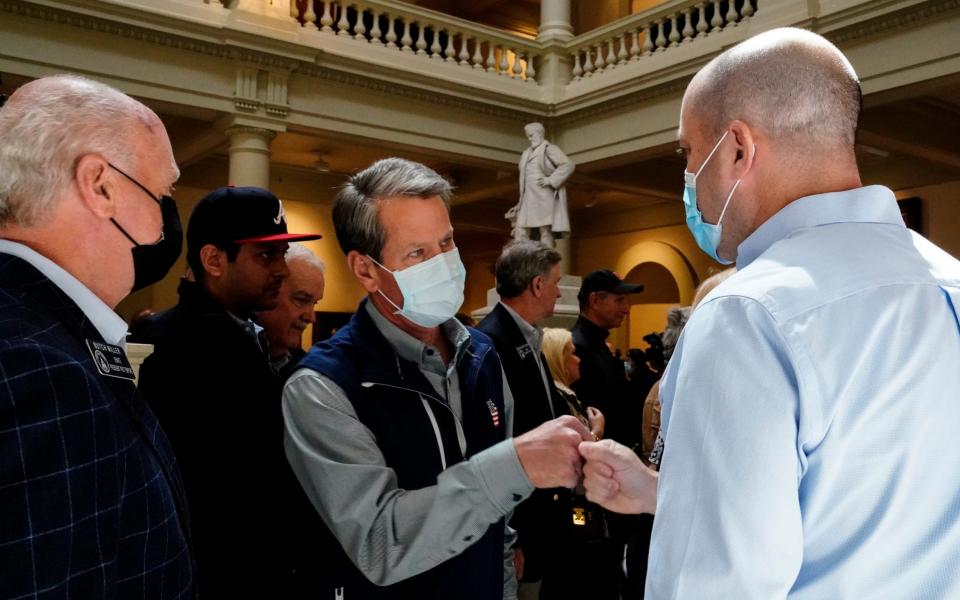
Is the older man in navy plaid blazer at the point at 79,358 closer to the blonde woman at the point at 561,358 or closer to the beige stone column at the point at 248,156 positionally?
the blonde woman at the point at 561,358

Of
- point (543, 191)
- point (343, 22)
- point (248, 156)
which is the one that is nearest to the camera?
point (248, 156)

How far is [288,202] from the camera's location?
41.6ft

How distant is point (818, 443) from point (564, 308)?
7.68 metres

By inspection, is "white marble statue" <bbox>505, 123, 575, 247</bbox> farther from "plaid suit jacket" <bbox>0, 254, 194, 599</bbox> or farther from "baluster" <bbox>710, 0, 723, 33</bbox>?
"plaid suit jacket" <bbox>0, 254, 194, 599</bbox>

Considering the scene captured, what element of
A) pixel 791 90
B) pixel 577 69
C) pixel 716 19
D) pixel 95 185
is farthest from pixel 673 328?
pixel 577 69

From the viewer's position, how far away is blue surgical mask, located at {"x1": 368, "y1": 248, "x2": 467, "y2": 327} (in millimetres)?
1710

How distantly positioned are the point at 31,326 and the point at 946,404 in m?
1.09

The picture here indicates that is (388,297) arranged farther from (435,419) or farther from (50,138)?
(50,138)

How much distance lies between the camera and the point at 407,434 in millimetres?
1494

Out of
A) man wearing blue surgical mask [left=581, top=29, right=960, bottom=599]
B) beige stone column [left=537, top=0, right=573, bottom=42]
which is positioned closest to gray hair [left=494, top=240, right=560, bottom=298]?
man wearing blue surgical mask [left=581, top=29, right=960, bottom=599]

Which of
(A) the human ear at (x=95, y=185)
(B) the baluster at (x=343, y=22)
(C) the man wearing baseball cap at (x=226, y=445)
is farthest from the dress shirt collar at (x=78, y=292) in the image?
(B) the baluster at (x=343, y=22)

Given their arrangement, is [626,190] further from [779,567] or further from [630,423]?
[779,567]

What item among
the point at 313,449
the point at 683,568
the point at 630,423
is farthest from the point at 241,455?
the point at 630,423

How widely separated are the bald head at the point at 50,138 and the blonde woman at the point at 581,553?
209 centimetres
